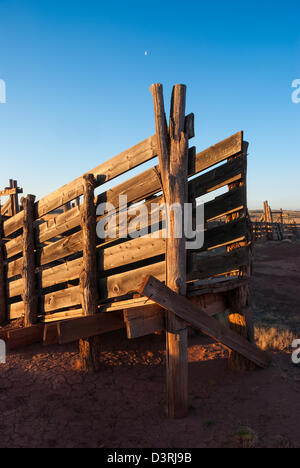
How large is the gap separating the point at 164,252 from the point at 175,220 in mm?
478

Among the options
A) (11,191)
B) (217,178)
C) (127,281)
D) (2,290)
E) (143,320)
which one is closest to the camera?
(143,320)

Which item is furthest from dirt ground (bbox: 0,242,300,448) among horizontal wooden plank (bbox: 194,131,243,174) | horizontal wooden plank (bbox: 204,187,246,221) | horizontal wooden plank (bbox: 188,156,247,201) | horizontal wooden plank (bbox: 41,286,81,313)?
horizontal wooden plank (bbox: 194,131,243,174)

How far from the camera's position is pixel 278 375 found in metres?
4.81

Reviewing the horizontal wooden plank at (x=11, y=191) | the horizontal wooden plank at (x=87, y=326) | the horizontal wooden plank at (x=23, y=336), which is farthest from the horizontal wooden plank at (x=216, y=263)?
the horizontal wooden plank at (x=11, y=191)

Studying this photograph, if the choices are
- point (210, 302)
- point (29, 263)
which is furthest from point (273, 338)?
point (29, 263)

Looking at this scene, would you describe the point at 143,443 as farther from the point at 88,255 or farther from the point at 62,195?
the point at 62,195

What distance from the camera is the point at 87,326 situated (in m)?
4.31

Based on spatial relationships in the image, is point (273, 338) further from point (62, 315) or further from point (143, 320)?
point (62, 315)

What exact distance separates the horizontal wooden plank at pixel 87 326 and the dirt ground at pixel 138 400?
0.94 metres

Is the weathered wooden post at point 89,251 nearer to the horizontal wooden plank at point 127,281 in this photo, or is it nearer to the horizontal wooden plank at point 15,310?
the horizontal wooden plank at point 127,281

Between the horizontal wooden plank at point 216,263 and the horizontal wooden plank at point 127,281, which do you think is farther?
the horizontal wooden plank at point 127,281

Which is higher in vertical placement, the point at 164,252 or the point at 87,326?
the point at 164,252

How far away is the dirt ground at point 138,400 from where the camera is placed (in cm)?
343

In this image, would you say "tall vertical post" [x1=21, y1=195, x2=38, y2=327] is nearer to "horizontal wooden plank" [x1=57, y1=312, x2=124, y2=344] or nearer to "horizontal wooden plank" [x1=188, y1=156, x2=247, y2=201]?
"horizontal wooden plank" [x1=57, y1=312, x2=124, y2=344]
